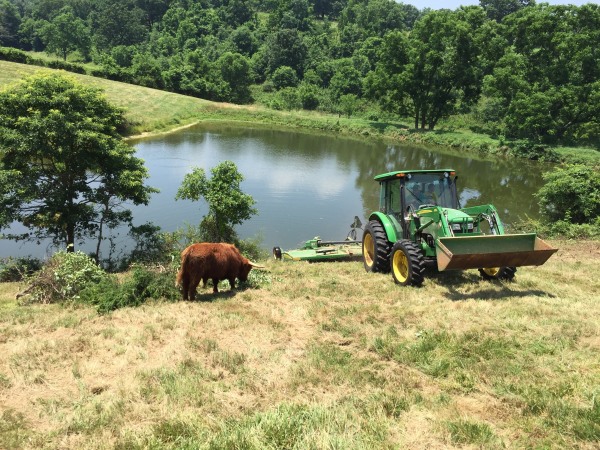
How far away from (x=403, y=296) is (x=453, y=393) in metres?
3.52

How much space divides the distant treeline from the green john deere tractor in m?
36.0

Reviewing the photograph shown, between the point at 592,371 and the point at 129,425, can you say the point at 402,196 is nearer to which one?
the point at 592,371

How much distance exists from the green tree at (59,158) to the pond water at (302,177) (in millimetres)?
1637

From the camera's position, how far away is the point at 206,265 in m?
8.45

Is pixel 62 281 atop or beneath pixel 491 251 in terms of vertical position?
beneath

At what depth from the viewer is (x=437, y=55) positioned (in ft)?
163

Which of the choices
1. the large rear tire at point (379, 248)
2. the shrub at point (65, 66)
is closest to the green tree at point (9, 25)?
the shrub at point (65, 66)

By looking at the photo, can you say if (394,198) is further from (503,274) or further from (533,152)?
(533,152)

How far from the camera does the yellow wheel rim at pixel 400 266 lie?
9.12 metres

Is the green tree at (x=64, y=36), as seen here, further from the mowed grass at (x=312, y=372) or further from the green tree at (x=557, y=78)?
the mowed grass at (x=312, y=372)

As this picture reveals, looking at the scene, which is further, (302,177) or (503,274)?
(302,177)

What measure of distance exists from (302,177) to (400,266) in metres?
19.3

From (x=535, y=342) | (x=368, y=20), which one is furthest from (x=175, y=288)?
(x=368, y=20)

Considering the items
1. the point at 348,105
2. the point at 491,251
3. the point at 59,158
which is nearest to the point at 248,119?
the point at 348,105
